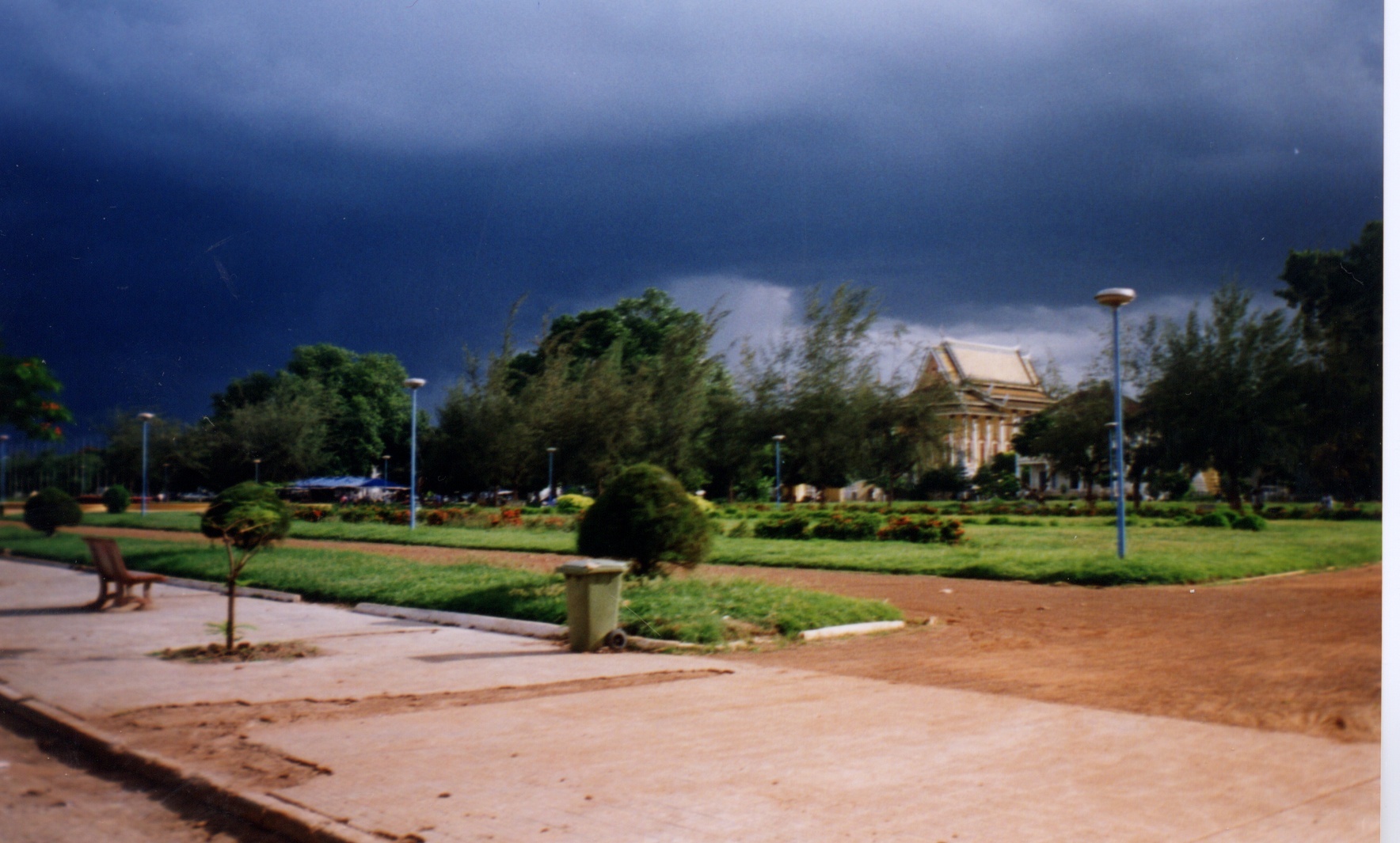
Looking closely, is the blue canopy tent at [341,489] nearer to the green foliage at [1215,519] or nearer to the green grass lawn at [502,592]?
the green grass lawn at [502,592]

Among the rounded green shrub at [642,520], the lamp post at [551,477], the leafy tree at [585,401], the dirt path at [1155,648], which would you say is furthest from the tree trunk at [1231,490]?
the lamp post at [551,477]

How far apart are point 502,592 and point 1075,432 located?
236 inches

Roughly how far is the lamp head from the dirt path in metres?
2.45

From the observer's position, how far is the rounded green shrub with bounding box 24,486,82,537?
6.03 m

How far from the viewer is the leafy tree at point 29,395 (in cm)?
550

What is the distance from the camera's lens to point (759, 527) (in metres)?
11.1

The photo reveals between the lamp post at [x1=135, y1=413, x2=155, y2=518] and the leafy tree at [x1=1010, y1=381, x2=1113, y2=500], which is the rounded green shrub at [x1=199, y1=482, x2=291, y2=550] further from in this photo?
the leafy tree at [x1=1010, y1=381, x2=1113, y2=500]

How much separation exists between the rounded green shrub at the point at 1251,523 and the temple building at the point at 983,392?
228cm

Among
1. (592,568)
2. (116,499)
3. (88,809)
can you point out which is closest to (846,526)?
(592,568)

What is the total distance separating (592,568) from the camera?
805 centimetres

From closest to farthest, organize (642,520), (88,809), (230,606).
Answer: (88,809) → (230,606) → (642,520)

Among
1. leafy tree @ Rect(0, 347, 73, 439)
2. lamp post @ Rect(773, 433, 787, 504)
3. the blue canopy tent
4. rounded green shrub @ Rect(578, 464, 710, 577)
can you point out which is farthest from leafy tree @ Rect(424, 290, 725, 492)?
leafy tree @ Rect(0, 347, 73, 439)

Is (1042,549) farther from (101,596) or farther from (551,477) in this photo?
(101,596)

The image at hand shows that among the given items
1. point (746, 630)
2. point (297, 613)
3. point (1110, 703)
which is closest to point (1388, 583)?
point (1110, 703)
